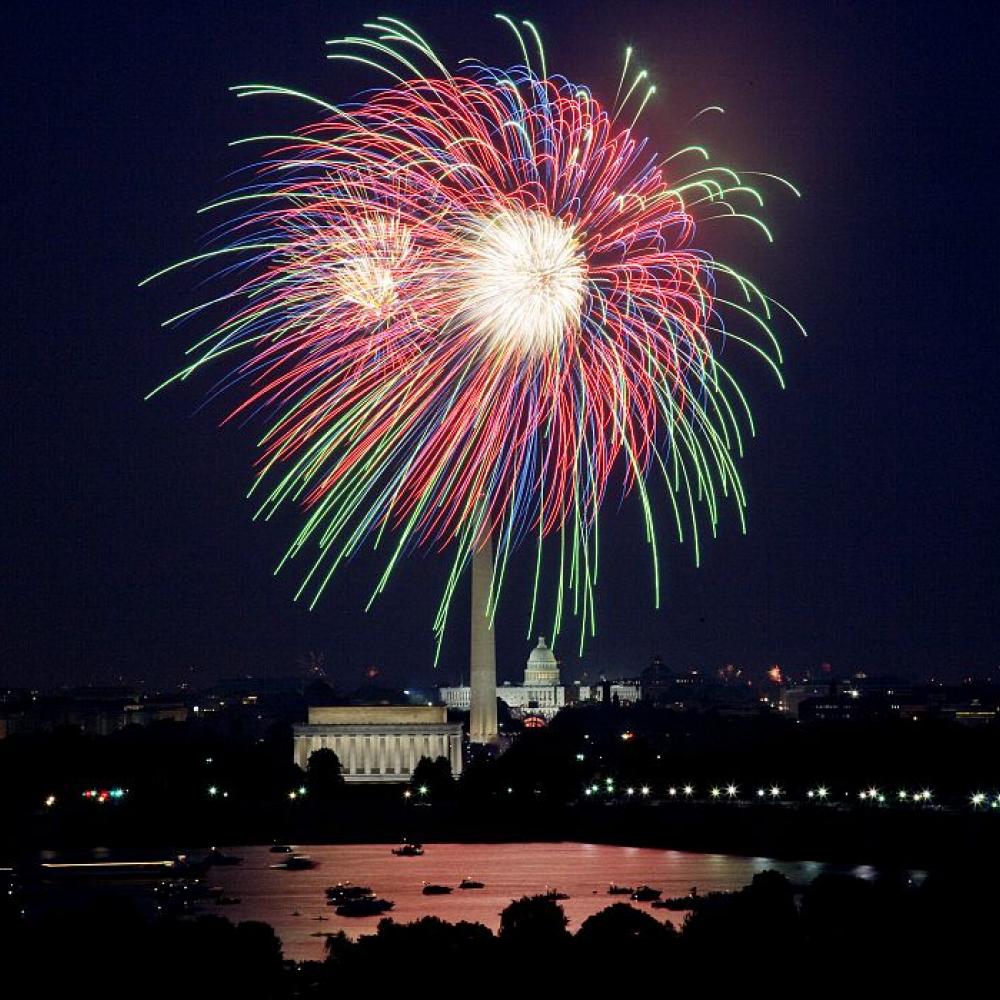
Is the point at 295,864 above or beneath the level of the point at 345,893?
above

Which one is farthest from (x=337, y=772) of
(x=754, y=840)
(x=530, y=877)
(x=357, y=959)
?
(x=357, y=959)

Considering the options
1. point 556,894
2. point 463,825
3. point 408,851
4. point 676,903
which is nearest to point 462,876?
point 556,894

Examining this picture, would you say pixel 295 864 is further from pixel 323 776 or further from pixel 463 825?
pixel 323 776

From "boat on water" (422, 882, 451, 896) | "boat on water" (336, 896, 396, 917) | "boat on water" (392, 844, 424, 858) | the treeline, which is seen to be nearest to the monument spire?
"boat on water" (392, 844, 424, 858)

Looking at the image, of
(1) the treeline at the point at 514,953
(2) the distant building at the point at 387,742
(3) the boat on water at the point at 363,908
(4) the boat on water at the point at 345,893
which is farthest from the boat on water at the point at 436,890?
(2) the distant building at the point at 387,742

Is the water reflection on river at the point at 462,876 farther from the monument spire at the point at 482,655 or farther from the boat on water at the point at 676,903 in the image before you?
the monument spire at the point at 482,655
